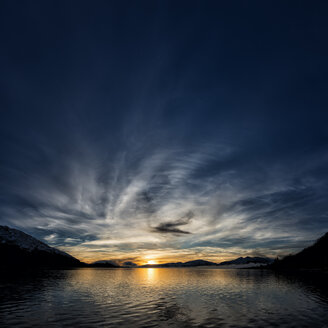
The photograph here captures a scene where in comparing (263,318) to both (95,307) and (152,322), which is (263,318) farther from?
(95,307)

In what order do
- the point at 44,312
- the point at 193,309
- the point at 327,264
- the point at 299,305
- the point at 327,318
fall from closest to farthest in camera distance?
the point at 327,318, the point at 44,312, the point at 193,309, the point at 299,305, the point at 327,264

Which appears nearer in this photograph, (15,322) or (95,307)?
(15,322)

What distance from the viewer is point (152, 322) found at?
24078 millimetres

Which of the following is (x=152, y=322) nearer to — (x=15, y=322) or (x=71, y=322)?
(x=71, y=322)

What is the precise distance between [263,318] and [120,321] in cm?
1718

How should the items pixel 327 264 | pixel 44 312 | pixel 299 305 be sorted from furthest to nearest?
pixel 327 264
pixel 299 305
pixel 44 312

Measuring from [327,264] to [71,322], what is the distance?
237 m

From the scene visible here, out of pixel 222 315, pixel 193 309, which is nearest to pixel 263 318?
pixel 222 315

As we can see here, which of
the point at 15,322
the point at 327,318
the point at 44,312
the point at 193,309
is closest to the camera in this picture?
the point at 15,322

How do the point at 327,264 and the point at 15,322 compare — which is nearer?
the point at 15,322

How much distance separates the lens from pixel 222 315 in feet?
90.6

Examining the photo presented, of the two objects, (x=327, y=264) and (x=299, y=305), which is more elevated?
(x=327, y=264)

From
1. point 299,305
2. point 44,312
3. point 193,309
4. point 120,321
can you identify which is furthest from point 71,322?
point 299,305

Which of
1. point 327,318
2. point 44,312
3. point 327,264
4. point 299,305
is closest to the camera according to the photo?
point 327,318
